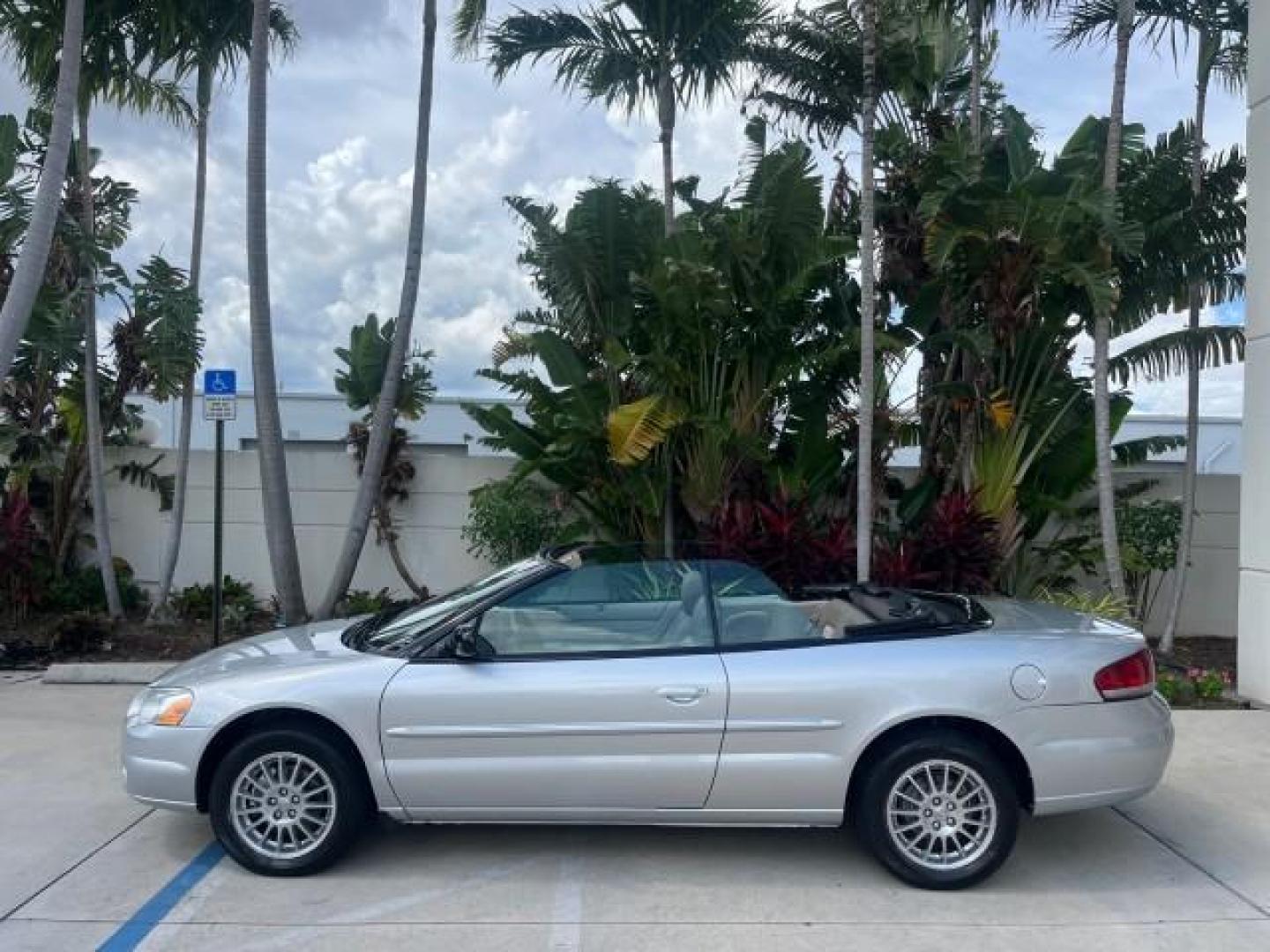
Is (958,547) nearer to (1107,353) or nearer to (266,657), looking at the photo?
(1107,353)

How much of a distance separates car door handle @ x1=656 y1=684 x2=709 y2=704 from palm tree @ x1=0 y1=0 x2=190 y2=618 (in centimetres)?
837

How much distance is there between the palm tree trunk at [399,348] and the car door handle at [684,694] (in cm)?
655

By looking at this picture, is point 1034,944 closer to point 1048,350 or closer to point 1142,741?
point 1142,741

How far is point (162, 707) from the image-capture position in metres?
5.43

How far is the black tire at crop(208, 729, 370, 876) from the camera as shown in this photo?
209 inches

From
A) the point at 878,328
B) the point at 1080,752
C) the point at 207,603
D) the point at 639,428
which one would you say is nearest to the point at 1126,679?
the point at 1080,752

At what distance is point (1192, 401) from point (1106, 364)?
168 centimetres

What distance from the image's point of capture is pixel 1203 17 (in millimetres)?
10617

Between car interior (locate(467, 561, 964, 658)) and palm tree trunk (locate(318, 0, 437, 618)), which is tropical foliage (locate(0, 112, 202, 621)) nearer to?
palm tree trunk (locate(318, 0, 437, 618))

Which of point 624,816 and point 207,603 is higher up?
point 207,603

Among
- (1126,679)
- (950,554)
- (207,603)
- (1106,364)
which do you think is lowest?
(207,603)

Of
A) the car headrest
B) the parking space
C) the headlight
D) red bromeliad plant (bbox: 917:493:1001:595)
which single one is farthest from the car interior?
red bromeliad plant (bbox: 917:493:1001:595)

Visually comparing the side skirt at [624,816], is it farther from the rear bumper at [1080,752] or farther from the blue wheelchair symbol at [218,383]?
the blue wheelchair symbol at [218,383]

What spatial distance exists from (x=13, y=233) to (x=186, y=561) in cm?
378
